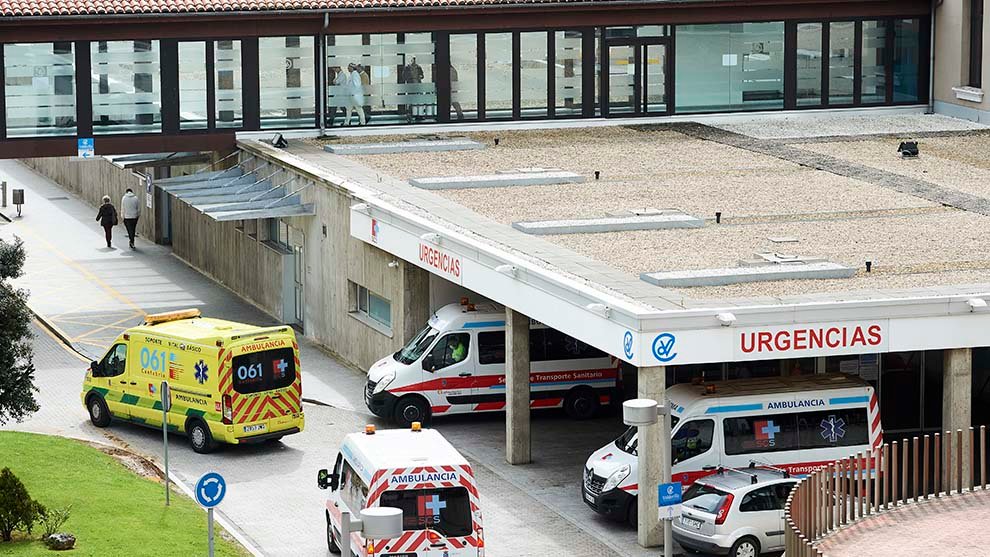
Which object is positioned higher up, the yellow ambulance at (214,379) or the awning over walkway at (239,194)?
the awning over walkway at (239,194)

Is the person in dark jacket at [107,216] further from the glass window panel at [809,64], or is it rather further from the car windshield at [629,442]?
the car windshield at [629,442]

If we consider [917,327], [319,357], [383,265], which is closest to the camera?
[917,327]

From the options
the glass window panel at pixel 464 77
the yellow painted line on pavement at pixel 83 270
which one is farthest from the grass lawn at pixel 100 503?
the glass window panel at pixel 464 77

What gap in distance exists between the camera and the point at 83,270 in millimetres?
47562

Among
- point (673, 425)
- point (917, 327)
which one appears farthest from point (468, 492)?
point (917, 327)

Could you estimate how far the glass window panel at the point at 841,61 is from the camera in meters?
48.6

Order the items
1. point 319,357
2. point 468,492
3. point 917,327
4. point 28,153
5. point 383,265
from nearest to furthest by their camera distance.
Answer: point 468,492 < point 917,327 < point 383,265 < point 319,357 < point 28,153

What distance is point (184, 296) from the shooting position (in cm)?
4397

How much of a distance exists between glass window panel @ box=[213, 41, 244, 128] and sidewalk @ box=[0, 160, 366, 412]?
161 inches

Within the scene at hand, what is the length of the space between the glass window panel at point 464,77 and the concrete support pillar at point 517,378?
16355 mm

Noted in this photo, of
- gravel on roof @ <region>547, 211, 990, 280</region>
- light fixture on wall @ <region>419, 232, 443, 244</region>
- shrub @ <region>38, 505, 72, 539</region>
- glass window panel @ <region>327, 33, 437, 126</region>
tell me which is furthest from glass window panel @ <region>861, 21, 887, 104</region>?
shrub @ <region>38, 505, 72, 539</region>

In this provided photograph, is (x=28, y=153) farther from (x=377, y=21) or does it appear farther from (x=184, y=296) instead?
(x=377, y=21)

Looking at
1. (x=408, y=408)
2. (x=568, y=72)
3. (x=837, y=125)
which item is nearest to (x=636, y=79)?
(x=568, y=72)

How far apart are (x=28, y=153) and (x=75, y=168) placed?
17798 millimetres
